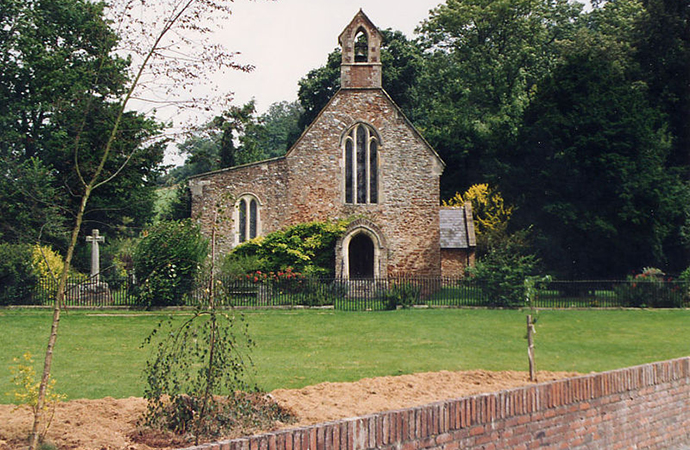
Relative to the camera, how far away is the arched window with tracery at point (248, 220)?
33.5 meters

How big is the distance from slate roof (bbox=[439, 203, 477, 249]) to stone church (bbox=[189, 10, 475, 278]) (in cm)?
382

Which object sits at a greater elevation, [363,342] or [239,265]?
[239,265]

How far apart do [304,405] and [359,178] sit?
2384cm

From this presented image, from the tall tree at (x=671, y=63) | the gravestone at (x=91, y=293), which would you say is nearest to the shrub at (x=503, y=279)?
the gravestone at (x=91, y=293)

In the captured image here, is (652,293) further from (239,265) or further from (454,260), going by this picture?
(239,265)

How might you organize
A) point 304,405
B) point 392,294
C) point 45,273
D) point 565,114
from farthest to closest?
point 565,114
point 45,273
point 392,294
point 304,405

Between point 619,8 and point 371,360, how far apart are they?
1961 inches

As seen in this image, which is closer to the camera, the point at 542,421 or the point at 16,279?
the point at 542,421

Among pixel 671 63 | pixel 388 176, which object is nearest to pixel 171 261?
pixel 388 176

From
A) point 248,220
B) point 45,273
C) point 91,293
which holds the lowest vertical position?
point 91,293

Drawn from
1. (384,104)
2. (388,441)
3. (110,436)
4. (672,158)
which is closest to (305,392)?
(110,436)

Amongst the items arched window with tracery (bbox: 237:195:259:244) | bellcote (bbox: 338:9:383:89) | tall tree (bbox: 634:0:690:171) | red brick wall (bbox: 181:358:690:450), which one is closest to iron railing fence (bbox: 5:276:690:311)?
arched window with tracery (bbox: 237:195:259:244)

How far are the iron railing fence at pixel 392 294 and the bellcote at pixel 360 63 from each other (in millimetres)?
10673

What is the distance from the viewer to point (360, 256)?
117ft
